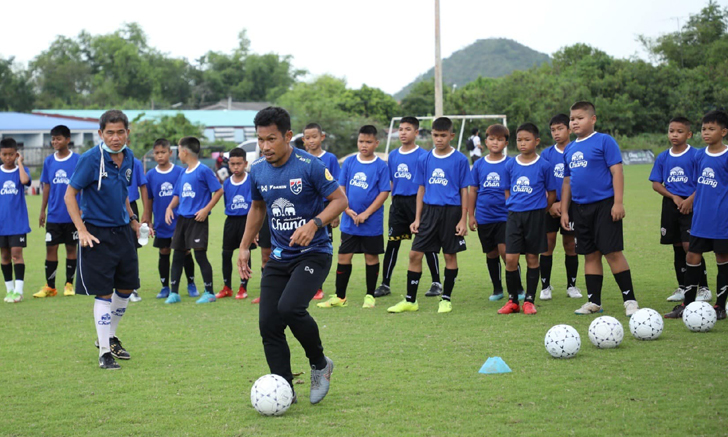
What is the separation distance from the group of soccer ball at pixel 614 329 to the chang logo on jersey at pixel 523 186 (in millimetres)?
2152

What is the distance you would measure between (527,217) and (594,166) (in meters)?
0.99

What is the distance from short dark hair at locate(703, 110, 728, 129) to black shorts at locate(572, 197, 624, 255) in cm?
134

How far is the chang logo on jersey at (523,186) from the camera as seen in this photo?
8484 millimetres

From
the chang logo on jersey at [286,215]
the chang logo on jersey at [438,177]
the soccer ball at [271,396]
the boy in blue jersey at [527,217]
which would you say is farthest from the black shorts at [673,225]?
the soccer ball at [271,396]

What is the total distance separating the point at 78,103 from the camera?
92625 millimetres

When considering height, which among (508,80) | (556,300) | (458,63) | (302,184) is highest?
(458,63)

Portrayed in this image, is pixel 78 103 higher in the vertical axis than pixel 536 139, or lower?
higher

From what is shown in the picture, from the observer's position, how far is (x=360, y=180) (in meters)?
9.52

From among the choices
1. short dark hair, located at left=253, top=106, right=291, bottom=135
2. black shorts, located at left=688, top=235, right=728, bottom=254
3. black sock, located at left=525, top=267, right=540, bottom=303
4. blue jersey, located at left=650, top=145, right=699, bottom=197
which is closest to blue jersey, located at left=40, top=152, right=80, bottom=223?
short dark hair, located at left=253, top=106, right=291, bottom=135

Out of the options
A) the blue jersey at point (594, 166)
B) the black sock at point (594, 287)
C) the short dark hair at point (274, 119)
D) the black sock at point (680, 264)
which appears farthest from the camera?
the black sock at point (680, 264)

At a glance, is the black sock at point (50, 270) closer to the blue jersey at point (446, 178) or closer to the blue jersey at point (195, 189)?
the blue jersey at point (195, 189)

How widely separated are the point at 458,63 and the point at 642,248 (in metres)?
191

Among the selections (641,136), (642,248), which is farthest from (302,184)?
(641,136)

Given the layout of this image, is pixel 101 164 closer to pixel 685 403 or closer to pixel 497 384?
pixel 497 384
